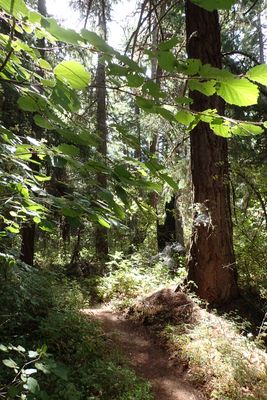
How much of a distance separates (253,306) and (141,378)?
8.54 ft

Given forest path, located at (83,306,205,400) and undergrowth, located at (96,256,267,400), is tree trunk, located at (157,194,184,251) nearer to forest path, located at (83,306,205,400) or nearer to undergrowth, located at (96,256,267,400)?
undergrowth, located at (96,256,267,400)

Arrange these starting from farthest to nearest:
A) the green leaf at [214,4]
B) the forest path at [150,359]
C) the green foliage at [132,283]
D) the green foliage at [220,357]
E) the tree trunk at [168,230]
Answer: the tree trunk at [168,230], the green foliage at [132,283], the forest path at [150,359], the green foliage at [220,357], the green leaf at [214,4]

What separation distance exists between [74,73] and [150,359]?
5.53 meters

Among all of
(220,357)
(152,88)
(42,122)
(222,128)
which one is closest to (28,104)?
(42,122)

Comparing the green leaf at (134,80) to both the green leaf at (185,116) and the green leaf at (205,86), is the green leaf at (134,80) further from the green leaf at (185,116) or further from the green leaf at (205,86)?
the green leaf at (185,116)

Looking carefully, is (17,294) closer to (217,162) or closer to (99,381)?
(99,381)

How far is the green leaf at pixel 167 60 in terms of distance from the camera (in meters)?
0.99

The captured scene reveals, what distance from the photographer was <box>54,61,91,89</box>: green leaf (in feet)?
3.66

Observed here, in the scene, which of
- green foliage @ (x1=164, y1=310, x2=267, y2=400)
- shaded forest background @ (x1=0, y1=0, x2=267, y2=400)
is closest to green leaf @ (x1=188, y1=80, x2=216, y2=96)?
shaded forest background @ (x1=0, y1=0, x2=267, y2=400)

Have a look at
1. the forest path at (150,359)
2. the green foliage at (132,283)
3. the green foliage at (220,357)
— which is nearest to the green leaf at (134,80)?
the green foliage at (220,357)

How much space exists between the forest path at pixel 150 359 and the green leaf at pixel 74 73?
4.62 m

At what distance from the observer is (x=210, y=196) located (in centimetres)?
638

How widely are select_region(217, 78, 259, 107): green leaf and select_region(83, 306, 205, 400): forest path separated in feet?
15.1

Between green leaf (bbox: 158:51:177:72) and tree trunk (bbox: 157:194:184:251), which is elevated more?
tree trunk (bbox: 157:194:184:251)
